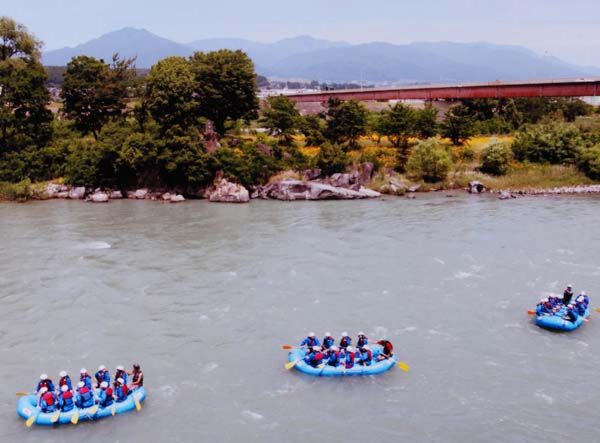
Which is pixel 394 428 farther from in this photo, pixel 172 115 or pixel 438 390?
pixel 172 115

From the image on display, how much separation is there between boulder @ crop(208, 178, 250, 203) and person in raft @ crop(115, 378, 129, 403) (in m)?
36.8

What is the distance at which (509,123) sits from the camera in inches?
3285

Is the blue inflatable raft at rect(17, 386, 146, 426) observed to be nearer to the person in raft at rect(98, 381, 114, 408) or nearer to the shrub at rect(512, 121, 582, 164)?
the person in raft at rect(98, 381, 114, 408)

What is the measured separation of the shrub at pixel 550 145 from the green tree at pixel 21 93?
53.2 metres

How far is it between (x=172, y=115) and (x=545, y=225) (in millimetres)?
37766

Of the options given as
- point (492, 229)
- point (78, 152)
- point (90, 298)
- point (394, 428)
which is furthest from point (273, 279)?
point (78, 152)

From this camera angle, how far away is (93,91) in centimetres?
6781

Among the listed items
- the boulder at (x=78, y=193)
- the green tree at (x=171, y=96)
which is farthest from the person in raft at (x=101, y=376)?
the green tree at (x=171, y=96)

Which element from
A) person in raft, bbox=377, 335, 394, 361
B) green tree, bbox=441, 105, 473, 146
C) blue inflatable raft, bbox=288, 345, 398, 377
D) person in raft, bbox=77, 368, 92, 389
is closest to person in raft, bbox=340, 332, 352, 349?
blue inflatable raft, bbox=288, 345, 398, 377

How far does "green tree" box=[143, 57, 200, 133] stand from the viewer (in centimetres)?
6212

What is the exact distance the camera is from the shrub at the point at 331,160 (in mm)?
63116

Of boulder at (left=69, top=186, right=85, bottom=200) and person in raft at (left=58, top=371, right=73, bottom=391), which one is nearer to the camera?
person in raft at (left=58, top=371, right=73, bottom=391)

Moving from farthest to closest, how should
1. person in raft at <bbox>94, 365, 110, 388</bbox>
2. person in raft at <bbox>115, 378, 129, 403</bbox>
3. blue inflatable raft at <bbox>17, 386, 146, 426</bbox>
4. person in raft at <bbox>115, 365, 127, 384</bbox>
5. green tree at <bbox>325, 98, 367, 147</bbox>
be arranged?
green tree at <bbox>325, 98, 367, 147</bbox> < person in raft at <bbox>94, 365, 110, 388</bbox> < person in raft at <bbox>115, 365, 127, 384</bbox> < person in raft at <bbox>115, 378, 129, 403</bbox> < blue inflatable raft at <bbox>17, 386, 146, 426</bbox>

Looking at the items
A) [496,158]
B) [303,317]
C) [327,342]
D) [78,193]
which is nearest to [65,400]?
[327,342]
